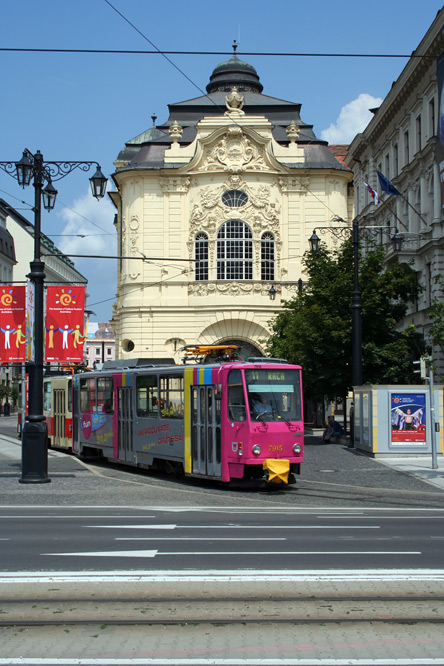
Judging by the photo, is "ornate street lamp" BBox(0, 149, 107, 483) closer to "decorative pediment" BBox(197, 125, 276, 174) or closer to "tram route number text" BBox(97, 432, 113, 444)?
"tram route number text" BBox(97, 432, 113, 444)

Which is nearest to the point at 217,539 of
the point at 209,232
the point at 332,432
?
the point at 332,432

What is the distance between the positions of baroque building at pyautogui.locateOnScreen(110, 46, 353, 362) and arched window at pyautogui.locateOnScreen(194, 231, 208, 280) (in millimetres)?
66

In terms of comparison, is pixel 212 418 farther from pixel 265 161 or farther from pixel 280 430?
pixel 265 161

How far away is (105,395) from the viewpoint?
89.0ft

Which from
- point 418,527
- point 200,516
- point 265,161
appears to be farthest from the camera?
point 265,161

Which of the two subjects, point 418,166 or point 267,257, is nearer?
point 418,166

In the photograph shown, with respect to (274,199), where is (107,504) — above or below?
below

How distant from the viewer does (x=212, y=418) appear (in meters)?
20.3

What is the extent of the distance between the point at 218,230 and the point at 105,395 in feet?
109

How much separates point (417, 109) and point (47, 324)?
27.6m

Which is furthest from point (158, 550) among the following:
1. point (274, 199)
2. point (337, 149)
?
point (337, 149)

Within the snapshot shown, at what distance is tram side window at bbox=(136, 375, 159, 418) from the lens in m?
23.1

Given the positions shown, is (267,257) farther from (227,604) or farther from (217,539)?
(227,604)

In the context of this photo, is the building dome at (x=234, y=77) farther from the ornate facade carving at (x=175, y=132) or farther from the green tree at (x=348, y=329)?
the green tree at (x=348, y=329)
